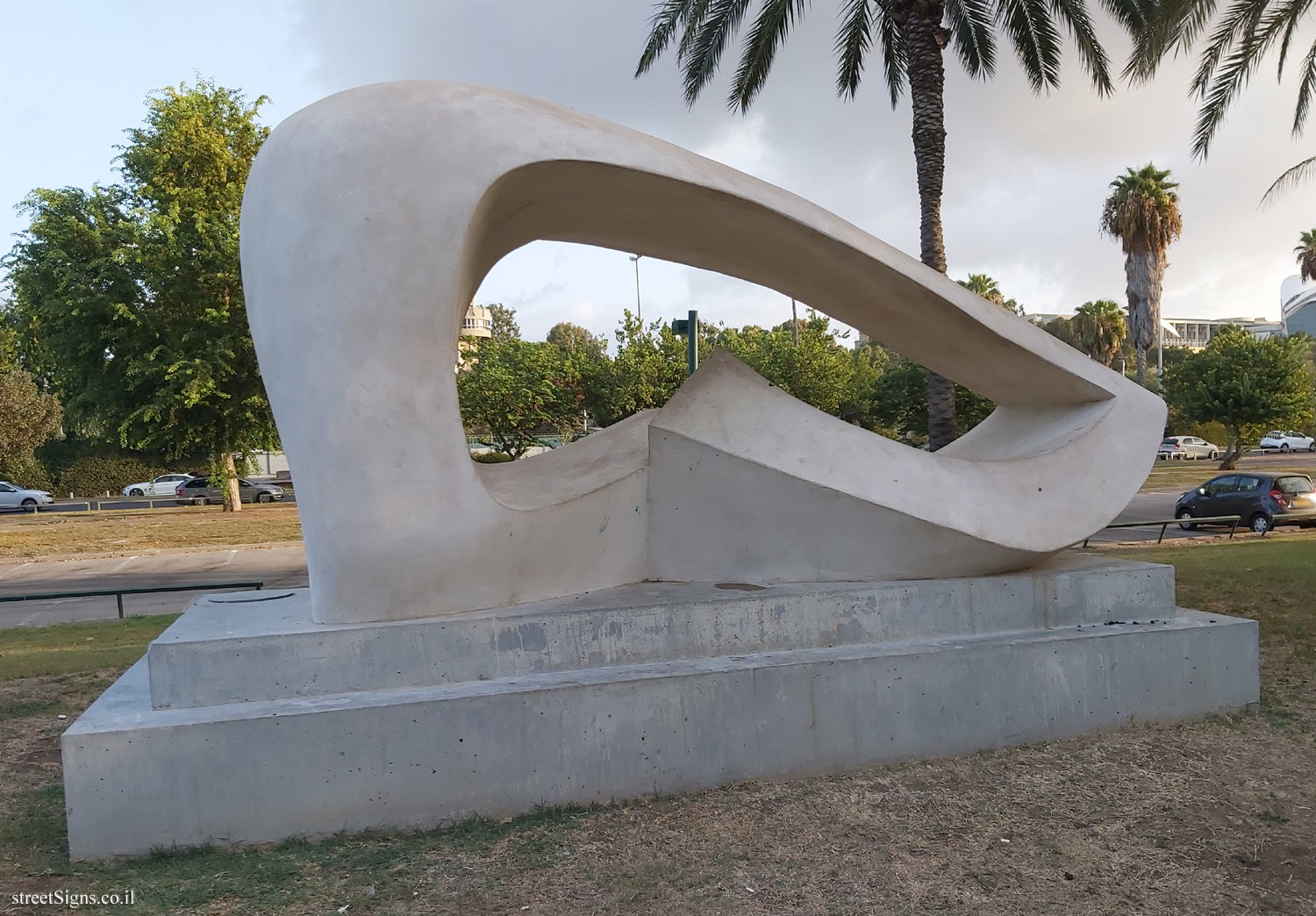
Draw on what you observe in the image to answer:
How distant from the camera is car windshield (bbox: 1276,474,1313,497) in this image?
1825 centimetres

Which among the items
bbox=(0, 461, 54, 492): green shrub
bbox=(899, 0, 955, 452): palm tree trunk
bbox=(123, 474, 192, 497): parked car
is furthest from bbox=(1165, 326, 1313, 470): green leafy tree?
bbox=(0, 461, 54, 492): green shrub

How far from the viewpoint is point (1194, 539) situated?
682 inches

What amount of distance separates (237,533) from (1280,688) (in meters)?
21.0

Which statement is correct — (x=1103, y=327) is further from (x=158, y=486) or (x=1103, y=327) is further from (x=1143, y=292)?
(x=158, y=486)

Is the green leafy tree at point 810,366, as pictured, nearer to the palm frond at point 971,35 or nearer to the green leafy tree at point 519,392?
the green leafy tree at point 519,392

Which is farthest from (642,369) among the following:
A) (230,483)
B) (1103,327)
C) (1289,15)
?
(1103,327)

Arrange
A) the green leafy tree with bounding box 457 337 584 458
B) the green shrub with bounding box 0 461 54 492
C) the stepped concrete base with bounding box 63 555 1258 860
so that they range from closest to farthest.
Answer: the stepped concrete base with bounding box 63 555 1258 860
the green leafy tree with bounding box 457 337 584 458
the green shrub with bounding box 0 461 54 492

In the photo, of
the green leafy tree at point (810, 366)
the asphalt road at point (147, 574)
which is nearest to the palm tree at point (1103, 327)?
the green leafy tree at point (810, 366)

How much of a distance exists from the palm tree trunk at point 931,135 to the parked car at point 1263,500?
865 cm

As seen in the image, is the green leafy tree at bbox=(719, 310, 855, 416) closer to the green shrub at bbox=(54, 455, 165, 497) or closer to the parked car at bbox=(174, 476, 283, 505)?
the parked car at bbox=(174, 476, 283, 505)

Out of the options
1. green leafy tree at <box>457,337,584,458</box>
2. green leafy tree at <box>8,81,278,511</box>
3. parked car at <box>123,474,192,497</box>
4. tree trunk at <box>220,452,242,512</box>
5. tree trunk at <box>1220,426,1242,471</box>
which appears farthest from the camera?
parked car at <box>123,474,192,497</box>

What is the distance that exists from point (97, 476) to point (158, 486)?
4.09 m

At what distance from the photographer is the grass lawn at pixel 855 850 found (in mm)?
3814

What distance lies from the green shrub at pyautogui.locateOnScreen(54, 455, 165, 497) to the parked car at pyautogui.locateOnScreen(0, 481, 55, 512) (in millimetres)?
5377
